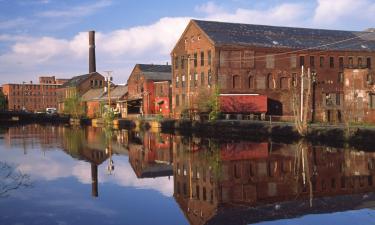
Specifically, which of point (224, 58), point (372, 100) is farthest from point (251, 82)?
point (372, 100)

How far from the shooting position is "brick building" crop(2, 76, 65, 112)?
126750mm

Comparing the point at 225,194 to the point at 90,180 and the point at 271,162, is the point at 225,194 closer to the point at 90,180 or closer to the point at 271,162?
the point at 90,180

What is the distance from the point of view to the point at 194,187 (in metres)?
15.5

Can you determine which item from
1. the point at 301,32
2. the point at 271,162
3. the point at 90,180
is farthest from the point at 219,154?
the point at 301,32

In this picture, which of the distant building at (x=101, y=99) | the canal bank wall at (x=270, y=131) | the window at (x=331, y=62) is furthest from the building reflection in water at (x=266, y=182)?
the distant building at (x=101, y=99)

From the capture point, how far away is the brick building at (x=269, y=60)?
158ft

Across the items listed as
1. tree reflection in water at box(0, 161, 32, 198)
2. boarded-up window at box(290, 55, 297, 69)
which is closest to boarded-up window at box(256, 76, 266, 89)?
boarded-up window at box(290, 55, 297, 69)

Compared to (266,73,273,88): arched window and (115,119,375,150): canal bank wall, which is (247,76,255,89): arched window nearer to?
(266,73,273,88): arched window

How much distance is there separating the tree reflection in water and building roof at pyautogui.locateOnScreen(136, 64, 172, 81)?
1764 inches

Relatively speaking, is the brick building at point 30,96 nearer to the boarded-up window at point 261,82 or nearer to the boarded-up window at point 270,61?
the boarded-up window at point 261,82

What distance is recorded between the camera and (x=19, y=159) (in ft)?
Answer: 78.2

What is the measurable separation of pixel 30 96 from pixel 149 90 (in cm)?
7577

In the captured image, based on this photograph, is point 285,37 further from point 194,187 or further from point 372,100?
point 194,187

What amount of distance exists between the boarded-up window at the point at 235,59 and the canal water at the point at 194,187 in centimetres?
2298
